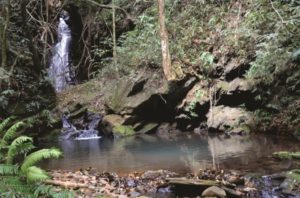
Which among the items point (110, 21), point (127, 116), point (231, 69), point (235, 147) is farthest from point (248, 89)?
point (110, 21)

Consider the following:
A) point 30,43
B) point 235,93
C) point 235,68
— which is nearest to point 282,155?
point 235,93

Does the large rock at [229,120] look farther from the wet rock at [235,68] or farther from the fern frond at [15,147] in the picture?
the fern frond at [15,147]

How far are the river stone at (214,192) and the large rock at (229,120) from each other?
7413mm

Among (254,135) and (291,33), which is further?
(254,135)

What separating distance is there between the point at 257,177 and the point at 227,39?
8.79 metres

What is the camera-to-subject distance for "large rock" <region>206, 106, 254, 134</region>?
13.5 meters

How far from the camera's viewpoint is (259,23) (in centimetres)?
1400

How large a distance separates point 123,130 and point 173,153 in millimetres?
4819

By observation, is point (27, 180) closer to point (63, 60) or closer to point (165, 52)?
point (165, 52)

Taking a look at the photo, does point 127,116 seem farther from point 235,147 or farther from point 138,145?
point 235,147

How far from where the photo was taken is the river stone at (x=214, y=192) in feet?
19.9

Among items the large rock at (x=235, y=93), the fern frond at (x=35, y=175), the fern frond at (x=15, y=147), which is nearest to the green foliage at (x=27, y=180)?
the fern frond at (x=35, y=175)

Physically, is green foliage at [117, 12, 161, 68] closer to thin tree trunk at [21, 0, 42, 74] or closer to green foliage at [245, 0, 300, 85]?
thin tree trunk at [21, 0, 42, 74]

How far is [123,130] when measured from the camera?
49.4 feet
